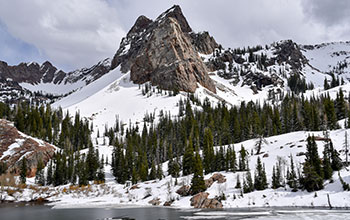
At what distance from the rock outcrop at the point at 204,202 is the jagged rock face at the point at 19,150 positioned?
77014 millimetres

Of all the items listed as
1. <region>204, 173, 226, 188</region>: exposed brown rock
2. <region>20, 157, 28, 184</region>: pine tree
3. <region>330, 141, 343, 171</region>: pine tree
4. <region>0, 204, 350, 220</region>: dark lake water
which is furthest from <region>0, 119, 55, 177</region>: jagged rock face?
<region>330, 141, 343, 171</region>: pine tree

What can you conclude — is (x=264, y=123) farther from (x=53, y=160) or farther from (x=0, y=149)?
(x=0, y=149)

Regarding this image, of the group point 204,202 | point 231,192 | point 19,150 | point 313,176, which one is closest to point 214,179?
point 231,192

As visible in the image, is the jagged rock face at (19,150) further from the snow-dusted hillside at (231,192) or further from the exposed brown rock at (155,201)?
the exposed brown rock at (155,201)

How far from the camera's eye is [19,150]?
11150cm

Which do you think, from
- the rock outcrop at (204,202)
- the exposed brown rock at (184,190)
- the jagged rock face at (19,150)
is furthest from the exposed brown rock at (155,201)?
the jagged rock face at (19,150)

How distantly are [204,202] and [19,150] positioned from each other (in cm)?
8582

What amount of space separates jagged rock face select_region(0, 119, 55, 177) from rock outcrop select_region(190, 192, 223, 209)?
77.0 meters

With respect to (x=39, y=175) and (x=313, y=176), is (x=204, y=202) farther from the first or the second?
(x=39, y=175)

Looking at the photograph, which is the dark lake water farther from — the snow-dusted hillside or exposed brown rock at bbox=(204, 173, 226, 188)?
exposed brown rock at bbox=(204, 173, 226, 188)

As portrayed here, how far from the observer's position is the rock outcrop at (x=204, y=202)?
5633 cm

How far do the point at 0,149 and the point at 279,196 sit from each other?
346 ft

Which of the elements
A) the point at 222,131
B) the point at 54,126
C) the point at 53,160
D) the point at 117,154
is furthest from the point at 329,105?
the point at 54,126

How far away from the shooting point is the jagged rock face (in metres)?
108
